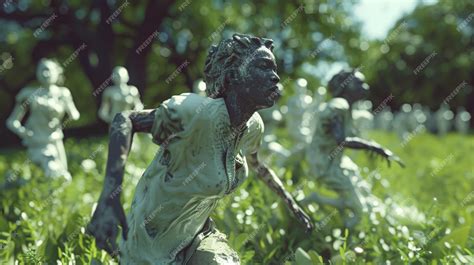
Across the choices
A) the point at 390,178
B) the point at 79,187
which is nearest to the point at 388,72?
the point at 390,178

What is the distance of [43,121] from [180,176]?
662cm

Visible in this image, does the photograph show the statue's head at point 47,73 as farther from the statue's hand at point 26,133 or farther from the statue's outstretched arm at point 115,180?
the statue's outstretched arm at point 115,180

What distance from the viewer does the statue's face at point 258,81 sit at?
2.99 m

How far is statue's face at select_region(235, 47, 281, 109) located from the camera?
2.99m

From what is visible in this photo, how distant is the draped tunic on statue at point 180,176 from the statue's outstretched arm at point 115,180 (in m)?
0.12

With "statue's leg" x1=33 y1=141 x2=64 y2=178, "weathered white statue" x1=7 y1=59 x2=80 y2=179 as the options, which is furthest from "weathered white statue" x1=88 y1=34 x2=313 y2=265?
"weathered white statue" x1=7 y1=59 x2=80 y2=179

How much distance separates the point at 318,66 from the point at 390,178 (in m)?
13.8

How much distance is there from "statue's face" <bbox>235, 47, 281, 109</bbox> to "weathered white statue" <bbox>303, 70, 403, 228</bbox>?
3020 millimetres

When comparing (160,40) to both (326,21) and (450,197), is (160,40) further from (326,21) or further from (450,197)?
(450,197)

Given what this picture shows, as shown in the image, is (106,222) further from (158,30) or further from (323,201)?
(158,30)

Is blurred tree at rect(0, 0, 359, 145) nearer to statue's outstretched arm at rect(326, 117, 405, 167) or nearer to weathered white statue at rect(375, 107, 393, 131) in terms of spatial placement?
weathered white statue at rect(375, 107, 393, 131)

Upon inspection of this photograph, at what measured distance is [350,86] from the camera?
651 cm

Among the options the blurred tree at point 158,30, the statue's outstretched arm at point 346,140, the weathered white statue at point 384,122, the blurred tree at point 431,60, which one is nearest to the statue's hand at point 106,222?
the statue's outstretched arm at point 346,140

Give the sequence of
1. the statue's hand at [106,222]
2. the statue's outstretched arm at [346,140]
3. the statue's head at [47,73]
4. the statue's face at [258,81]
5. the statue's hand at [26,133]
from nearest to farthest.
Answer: the statue's hand at [106,222]
the statue's face at [258,81]
the statue's outstretched arm at [346,140]
the statue's hand at [26,133]
the statue's head at [47,73]
